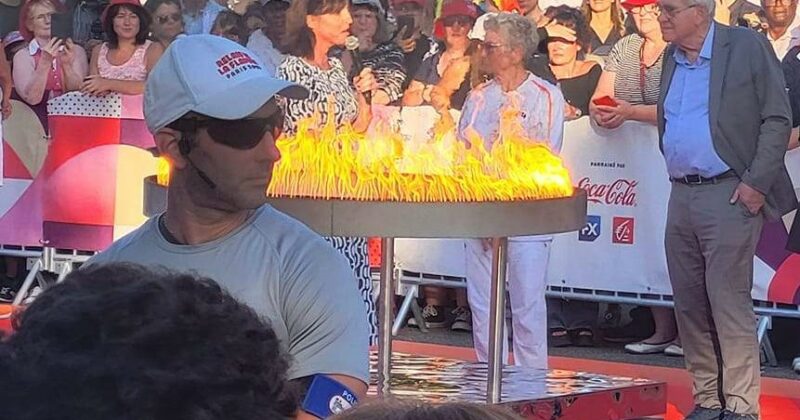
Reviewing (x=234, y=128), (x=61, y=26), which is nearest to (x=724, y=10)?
(x=61, y=26)

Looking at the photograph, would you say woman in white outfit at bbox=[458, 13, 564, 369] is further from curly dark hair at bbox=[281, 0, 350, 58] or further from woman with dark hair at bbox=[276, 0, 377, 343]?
curly dark hair at bbox=[281, 0, 350, 58]

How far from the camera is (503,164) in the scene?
5.22 metres

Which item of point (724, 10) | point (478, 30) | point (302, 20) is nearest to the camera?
point (724, 10)

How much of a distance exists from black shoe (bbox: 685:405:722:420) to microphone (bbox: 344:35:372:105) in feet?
11.0

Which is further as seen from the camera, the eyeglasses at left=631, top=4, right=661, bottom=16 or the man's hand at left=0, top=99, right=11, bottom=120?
the man's hand at left=0, top=99, right=11, bottom=120

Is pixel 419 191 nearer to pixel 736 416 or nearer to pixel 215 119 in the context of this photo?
pixel 215 119

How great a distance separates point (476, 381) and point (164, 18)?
14.9ft

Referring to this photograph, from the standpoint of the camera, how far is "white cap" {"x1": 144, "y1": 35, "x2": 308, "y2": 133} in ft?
8.09

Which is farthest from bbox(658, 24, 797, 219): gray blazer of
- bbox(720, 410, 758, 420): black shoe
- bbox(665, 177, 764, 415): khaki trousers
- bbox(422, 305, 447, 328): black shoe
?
bbox(422, 305, 447, 328): black shoe

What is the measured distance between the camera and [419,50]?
908 centimetres

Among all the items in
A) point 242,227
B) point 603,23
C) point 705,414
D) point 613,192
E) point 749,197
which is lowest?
point 705,414

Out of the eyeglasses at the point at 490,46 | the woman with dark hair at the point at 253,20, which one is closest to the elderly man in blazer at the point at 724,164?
the eyeglasses at the point at 490,46

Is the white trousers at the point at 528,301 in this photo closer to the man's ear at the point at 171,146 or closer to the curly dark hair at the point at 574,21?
the curly dark hair at the point at 574,21

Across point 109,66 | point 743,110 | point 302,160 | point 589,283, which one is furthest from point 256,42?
point 302,160
